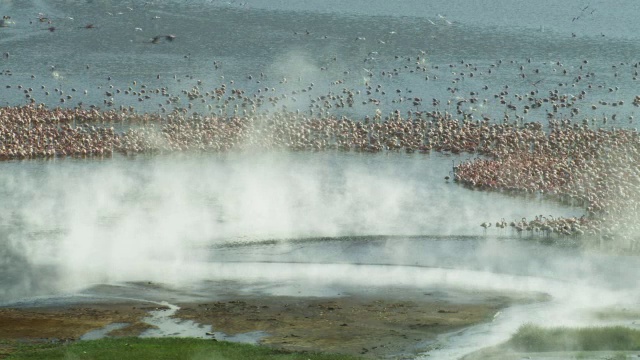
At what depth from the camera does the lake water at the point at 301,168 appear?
57.9 metres

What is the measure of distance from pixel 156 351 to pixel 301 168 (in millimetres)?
40585

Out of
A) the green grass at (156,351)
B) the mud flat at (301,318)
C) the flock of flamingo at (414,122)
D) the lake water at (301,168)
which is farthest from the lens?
the flock of flamingo at (414,122)

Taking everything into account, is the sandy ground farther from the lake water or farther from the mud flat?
the lake water

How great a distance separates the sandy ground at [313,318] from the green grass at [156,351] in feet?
4.61

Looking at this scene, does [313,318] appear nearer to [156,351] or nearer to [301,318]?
[301,318]

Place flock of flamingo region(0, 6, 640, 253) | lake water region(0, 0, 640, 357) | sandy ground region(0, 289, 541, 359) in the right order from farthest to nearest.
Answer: flock of flamingo region(0, 6, 640, 253) < lake water region(0, 0, 640, 357) < sandy ground region(0, 289, 541, 359)

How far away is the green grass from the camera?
4181 cm

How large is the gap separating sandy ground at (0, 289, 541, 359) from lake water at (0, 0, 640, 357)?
2090 millimetres

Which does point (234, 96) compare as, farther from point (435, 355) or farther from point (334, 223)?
point (435, 355)

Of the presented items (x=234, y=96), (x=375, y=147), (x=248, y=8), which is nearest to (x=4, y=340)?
(x=375, y=147)

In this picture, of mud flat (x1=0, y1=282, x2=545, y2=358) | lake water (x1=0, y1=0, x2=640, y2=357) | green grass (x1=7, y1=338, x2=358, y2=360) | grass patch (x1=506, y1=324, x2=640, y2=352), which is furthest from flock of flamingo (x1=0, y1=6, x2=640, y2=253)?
green grass (x1=7, y1=338, x2=358, y2=360)

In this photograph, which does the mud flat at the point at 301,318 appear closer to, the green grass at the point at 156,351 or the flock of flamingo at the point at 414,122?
Result: the green grass at the point at 156,351

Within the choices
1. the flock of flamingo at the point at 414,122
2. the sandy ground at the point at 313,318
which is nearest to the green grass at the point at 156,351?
the sandy ground at the point at 313,318

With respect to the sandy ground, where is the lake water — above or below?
above
